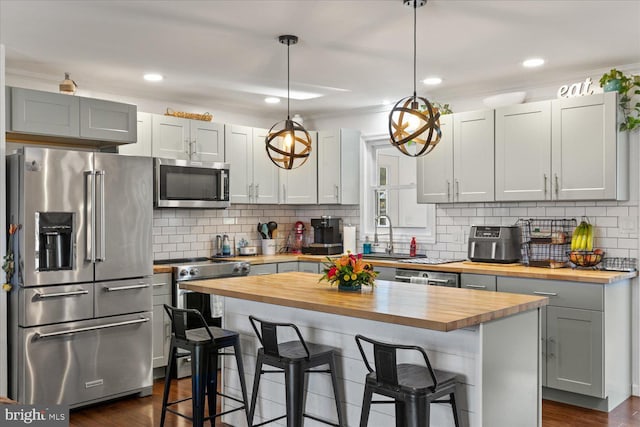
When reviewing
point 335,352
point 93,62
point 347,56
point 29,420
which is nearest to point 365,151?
point 347,56

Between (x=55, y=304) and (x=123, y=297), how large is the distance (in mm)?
501

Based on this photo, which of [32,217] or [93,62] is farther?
[93,62]

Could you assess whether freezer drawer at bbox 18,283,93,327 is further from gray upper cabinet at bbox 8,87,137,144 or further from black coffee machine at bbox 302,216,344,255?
black coffee machine at bbox 302,216,344,255

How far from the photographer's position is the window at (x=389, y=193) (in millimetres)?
6090

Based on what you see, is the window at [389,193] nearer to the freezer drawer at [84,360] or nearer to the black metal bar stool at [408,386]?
the freezer drawer at [84,360]

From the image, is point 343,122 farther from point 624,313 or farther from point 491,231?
point 624,313

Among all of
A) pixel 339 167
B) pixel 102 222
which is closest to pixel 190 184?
pixel 102 222

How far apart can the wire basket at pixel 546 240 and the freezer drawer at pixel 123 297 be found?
10.1 feet

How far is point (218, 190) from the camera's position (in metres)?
5.59

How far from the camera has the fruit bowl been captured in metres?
4.47

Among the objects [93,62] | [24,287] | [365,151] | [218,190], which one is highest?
[93,62]

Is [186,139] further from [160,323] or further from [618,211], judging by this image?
[618,211]

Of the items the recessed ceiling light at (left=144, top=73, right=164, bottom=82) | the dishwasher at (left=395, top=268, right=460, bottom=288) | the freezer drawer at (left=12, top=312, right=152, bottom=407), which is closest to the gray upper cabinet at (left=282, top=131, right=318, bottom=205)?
the dishwasher at (left=395, top=268, right=460, bottom=288)

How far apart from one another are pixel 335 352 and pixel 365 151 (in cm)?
343
